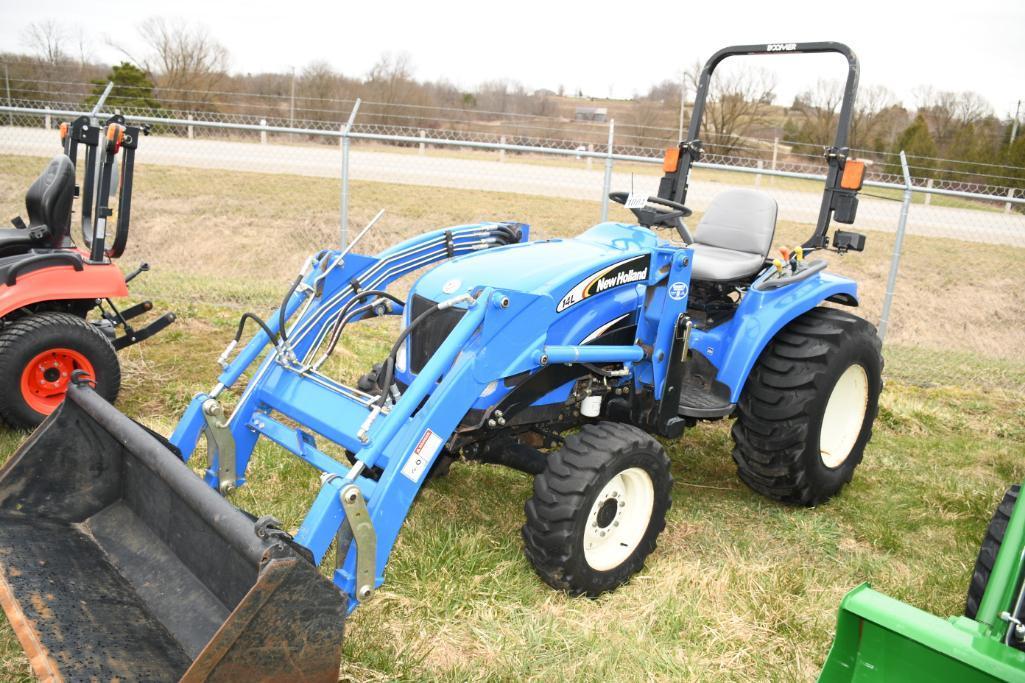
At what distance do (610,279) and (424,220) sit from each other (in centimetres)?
894

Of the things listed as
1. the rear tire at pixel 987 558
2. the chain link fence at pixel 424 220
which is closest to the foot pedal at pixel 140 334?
the chain link fence at pixel 424 220

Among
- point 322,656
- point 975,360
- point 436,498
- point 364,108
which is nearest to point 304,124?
point 364,108

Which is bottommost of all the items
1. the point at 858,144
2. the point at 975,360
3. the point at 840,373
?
the point at 975,360

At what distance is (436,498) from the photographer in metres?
4.04

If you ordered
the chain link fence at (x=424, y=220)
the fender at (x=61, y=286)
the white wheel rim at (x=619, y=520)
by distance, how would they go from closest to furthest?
the white wheel rim at (x=619, y=520) < the fender at (x=61, y=286) < the chain link fence at (x=424, y=220)

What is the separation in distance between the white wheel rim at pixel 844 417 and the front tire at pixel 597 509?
4.71ft

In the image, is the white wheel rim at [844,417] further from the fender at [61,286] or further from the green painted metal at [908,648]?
the fender at [61,286]

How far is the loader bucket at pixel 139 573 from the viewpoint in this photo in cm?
222

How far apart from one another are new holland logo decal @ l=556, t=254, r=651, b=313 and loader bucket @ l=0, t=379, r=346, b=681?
4.92ft

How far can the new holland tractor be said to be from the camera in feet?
8.27

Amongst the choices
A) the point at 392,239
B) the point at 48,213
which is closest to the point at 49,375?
the point at 48,213

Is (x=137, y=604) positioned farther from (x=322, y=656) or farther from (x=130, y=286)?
(x=130, y=286)

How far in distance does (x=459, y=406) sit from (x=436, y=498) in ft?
4.05

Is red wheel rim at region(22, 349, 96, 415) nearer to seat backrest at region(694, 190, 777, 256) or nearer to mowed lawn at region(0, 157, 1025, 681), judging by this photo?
mowed lawn at region(0, 157, 1025, 681)
